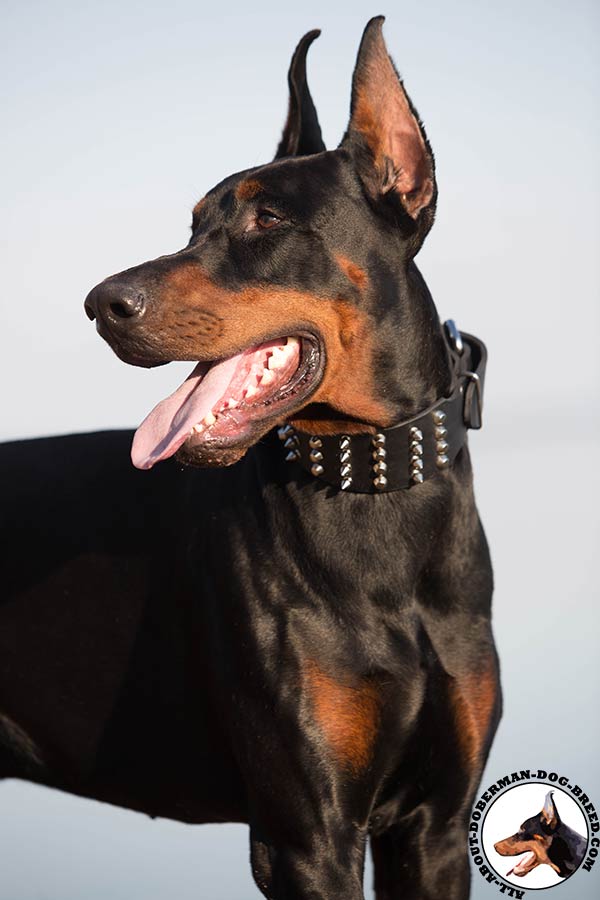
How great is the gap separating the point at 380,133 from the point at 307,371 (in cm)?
69

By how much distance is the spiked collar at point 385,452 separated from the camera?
3336 millimetres

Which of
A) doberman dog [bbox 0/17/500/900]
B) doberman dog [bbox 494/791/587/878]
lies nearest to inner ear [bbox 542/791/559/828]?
doberman dog [bbox 494/791/587/878]

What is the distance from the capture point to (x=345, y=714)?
3182 mm

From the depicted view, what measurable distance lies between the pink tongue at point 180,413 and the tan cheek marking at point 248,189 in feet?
1.38

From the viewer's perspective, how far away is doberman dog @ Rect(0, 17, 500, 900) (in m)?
3.16

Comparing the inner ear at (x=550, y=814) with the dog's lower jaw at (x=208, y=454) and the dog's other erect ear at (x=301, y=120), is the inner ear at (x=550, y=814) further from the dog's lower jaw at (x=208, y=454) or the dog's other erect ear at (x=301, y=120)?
the dog's other erect ear at (x=301, y=120)

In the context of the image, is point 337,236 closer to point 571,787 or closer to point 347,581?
point 347,581

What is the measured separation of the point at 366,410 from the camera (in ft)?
10.9

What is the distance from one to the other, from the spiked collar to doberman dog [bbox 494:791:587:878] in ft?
4.23

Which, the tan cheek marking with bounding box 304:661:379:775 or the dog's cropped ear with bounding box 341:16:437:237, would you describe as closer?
the tan cheek marking with bounding box 304:661:379:775

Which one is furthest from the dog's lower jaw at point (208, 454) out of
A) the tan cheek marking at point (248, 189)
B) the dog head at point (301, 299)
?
the tan cheek marking at point (248, 189)
